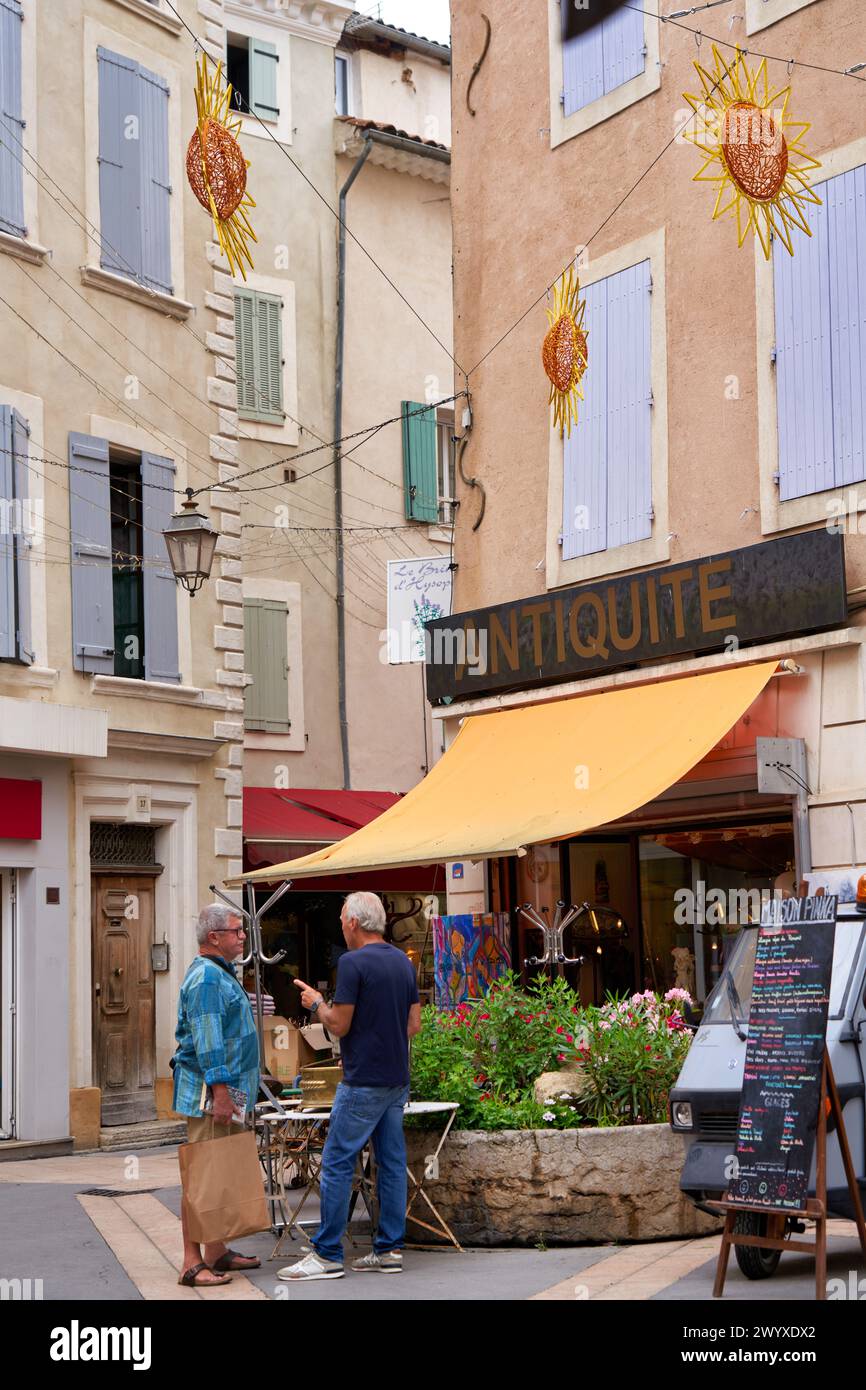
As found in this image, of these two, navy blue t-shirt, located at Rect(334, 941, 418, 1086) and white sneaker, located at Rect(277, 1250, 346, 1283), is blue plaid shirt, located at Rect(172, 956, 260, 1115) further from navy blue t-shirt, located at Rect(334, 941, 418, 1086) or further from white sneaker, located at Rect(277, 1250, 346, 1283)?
white sneaker, located at Rect(277, 1250, 346, 1283)

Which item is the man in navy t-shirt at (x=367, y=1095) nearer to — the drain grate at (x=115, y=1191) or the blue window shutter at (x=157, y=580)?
the drain grate at (x=115, y=1191)

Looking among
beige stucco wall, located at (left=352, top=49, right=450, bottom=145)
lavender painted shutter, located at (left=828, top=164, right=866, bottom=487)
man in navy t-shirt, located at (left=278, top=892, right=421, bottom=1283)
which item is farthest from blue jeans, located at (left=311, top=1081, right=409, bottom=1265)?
beige stucco wall, located at (left=352, top=49, right=450, bottom=145)

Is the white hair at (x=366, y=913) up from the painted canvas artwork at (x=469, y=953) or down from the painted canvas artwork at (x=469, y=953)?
up

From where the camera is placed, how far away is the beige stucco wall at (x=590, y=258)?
13.0 meters

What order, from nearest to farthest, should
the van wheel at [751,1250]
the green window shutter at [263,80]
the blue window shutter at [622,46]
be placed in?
the van wheel at [751,1250] → the blue window shutter at [622,46] → the green window shutter at [263,80]

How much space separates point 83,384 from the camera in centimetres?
1758

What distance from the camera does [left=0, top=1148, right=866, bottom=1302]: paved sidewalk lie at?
314 inches

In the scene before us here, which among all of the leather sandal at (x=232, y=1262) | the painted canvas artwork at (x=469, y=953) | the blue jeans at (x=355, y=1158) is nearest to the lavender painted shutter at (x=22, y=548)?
the painted canvas artwork at (x=469, y=953)

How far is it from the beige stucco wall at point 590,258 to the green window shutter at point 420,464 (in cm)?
812

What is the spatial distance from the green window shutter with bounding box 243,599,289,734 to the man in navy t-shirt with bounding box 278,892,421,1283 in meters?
13.3

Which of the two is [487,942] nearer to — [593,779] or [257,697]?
[593,779]

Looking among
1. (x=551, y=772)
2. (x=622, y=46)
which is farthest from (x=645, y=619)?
(x=622, y=46)
